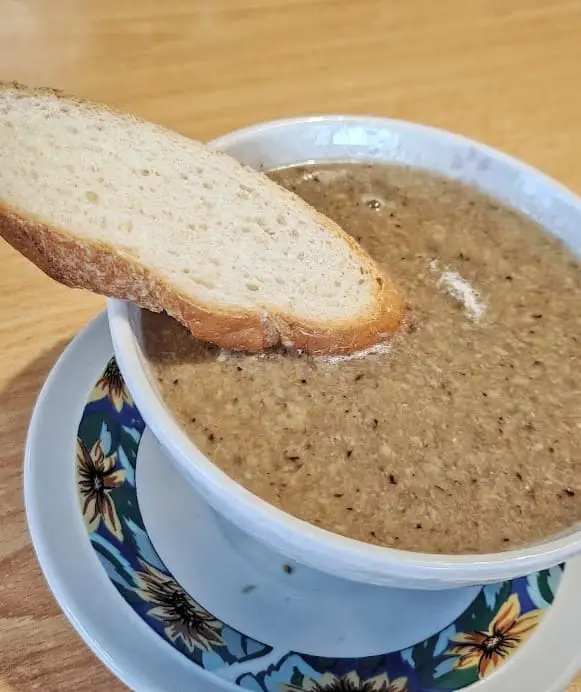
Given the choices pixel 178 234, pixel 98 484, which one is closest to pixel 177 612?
pixel 98 484

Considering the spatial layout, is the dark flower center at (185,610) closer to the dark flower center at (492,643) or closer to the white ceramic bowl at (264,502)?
the white ceramic bowl at (264,502)

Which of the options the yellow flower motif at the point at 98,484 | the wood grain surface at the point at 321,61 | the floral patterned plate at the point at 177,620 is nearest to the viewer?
the floral patterned plate at the point at 177,620

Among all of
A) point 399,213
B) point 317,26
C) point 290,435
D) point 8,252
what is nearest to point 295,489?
point 290,435

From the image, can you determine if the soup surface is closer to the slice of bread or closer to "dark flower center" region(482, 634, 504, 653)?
the slice of bread

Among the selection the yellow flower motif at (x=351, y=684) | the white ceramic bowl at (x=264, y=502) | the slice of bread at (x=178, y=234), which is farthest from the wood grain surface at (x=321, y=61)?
the yellow flower motif at (x=351, y=684)

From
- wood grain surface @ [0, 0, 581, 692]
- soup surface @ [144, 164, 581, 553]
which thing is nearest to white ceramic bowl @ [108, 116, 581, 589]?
soup surface @ [144, 164, 581, 553]

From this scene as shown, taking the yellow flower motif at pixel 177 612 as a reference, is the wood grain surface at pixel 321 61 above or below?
above

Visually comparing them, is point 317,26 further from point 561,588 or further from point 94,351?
point 561,588
